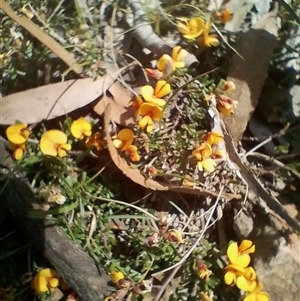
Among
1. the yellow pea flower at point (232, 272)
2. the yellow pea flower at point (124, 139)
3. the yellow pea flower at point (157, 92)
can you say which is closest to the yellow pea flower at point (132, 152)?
the yellow pea flower at point (124, 139)

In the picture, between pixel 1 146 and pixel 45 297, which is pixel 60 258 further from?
pixel 1 146

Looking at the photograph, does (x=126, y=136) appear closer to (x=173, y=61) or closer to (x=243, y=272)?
(x=173, y=61)

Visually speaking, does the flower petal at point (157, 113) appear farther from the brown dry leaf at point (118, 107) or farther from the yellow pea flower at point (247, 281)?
the yellow pea flower at point (247, 281)

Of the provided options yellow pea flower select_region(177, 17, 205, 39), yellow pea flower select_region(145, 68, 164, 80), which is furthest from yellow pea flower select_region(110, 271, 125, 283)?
yellow pea flower select_region(177, 17, 205, 39)

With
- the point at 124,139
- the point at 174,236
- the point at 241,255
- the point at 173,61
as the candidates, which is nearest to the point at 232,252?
the point at 241,255

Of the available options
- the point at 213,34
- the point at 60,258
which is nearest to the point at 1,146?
the point at 60,258
